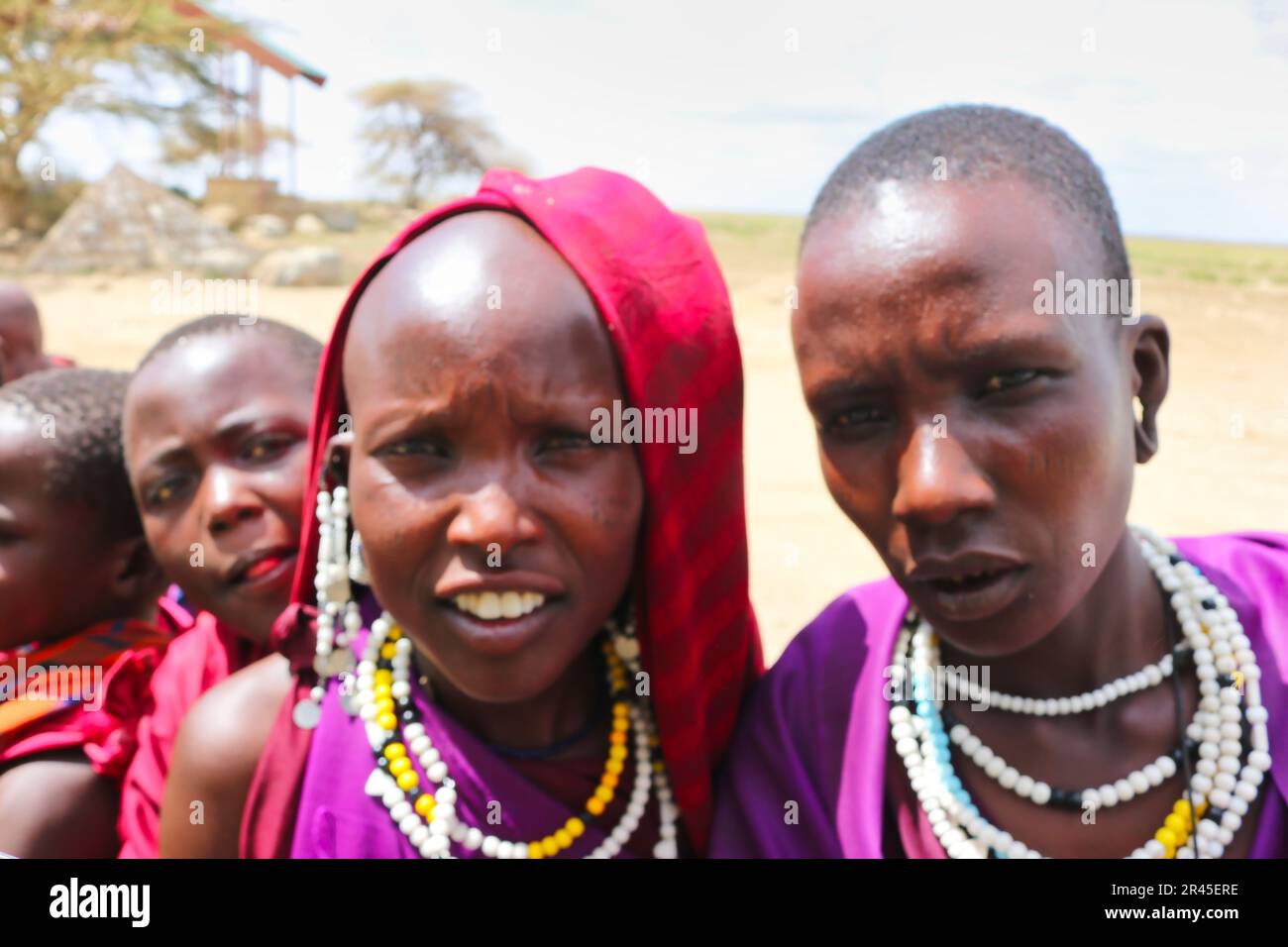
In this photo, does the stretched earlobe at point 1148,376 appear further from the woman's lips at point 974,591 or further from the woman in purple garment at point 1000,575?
the woman's lips at point 974,591

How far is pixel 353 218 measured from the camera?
24.6m

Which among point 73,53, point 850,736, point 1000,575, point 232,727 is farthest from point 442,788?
point 73,53

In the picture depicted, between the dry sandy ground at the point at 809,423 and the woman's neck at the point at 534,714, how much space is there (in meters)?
3.49

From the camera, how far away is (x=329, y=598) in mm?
1734

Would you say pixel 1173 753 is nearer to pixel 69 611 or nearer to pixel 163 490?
pixel 163 490

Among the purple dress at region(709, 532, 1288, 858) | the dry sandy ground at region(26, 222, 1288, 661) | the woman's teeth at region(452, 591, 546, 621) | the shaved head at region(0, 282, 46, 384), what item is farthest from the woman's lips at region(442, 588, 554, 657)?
the dry sandy ground at region(26, 222, 1288, 661)

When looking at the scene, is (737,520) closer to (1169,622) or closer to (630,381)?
(630,381)

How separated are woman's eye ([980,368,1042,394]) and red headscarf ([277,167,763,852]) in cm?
47

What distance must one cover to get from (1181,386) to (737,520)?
11.9 meters

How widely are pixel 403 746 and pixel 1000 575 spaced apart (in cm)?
97

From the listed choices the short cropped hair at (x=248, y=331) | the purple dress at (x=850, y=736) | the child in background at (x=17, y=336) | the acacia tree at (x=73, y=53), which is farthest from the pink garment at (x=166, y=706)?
the acacia tree at (x=73, y=53)

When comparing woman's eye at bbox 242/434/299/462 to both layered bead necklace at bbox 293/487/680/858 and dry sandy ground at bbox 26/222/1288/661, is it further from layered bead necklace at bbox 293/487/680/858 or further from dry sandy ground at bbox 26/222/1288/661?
dry sandy ground at bbox 26/222/1288/661

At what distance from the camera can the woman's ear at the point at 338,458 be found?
170 centimetres

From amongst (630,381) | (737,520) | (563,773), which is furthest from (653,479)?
(563,773)
